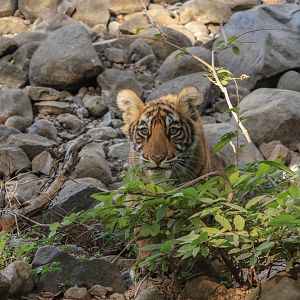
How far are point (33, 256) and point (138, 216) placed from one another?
1449 mm

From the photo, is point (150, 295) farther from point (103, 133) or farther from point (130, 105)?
point (103, 133)

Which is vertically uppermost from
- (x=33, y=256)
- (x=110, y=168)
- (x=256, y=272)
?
(x=256, y=272)

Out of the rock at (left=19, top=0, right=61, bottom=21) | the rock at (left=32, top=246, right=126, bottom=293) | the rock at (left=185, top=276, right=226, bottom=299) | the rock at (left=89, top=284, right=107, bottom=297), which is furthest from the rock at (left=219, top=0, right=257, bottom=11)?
the rock at (left=185, top=276, right=226, bottom=299)

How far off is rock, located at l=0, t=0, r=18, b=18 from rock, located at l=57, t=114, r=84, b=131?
641cm

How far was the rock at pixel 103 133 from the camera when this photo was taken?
10.6 meters

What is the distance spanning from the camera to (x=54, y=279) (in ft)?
14.9

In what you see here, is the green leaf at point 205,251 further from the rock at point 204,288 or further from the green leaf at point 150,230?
the rock at point 204,288

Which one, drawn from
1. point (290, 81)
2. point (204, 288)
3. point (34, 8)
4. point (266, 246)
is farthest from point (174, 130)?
point (34, 8)

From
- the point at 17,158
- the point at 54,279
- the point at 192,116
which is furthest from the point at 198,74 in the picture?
the point at 54,279

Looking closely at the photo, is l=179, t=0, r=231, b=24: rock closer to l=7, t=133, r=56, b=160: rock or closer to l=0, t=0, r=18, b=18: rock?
l=0, t=0, r=18, b=18: rock

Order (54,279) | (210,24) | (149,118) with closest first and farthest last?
(54,279), (149,118), (210,24)

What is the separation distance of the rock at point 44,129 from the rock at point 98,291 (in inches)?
251

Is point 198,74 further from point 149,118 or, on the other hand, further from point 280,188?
point 280,188

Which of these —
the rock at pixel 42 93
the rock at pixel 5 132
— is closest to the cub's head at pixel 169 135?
the rock at pixel 5 132
